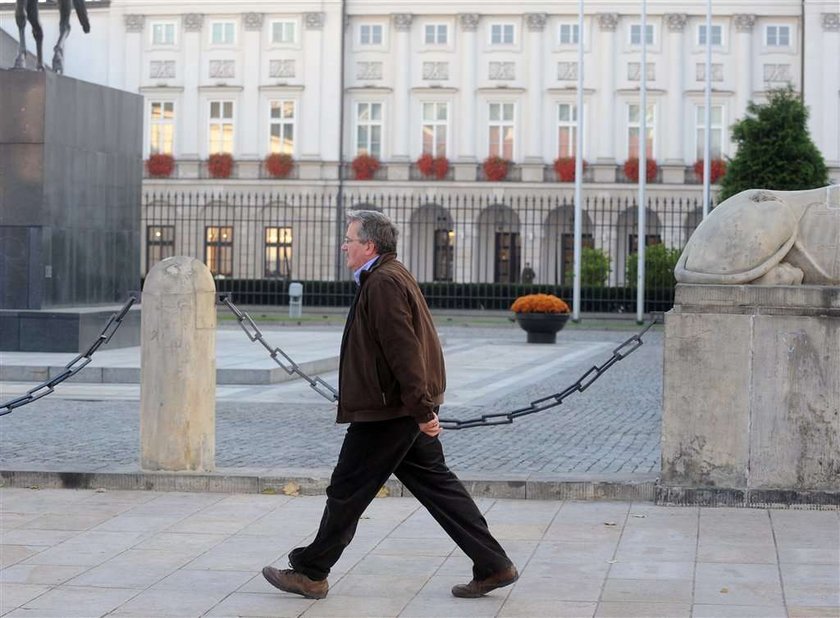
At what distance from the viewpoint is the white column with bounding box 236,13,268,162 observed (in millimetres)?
57562

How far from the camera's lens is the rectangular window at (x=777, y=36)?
55.7m

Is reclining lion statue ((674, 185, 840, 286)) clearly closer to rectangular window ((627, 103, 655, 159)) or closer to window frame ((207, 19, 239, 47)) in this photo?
rectangular window ((627, 103, 655, 159))

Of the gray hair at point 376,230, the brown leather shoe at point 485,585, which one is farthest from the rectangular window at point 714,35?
the brown leather shoe at point 485,585

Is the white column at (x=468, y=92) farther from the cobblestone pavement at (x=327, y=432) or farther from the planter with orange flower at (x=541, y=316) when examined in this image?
the cobblestone pavement at (x=327, y=432)

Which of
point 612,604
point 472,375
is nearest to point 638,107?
point 472,375

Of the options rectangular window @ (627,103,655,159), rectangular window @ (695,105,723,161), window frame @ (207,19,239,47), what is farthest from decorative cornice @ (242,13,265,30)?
rectangular window @ (695,105,723,161)

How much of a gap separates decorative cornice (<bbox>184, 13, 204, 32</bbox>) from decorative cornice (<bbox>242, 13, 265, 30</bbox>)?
167 centimetres

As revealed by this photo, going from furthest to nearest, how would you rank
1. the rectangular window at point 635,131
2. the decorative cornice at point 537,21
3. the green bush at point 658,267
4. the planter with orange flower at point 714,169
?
the decorative cornice at point 537,21 → the rectangular window at point 635,131 → the planter with orange flower at point 714,169 → the green bush at point 658,267

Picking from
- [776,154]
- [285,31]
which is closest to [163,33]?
[285,31]

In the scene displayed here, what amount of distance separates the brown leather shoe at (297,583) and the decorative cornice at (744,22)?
51951 mm

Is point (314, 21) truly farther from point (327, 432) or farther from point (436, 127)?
point (327, 432)

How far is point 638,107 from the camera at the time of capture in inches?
2227

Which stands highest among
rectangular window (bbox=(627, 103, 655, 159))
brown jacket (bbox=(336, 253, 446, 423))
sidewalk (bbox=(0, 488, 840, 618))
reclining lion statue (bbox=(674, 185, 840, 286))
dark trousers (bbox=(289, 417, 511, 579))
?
rectangular window (bbox=(627, 103, 655, 159))

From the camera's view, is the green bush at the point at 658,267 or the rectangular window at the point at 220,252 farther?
the rectangular window at the point at 220,252
